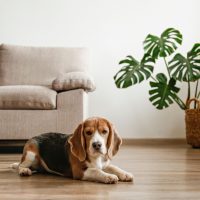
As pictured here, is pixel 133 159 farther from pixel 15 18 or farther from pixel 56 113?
pixel 15 18

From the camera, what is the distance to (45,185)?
2152 millimetres

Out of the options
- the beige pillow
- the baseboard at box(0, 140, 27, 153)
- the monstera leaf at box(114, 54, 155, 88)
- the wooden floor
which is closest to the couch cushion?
the beige pillow

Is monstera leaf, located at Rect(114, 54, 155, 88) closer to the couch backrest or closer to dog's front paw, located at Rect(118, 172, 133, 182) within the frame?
the couch backrest

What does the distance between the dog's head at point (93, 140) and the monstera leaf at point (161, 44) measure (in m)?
2.13

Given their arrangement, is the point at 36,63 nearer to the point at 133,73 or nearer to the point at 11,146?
the point at 11,146

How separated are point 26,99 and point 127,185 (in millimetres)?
1618

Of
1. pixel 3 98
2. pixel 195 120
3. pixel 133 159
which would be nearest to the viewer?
pixel 133 159

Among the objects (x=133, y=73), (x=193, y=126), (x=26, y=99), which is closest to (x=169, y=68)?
(x=133, y=73)

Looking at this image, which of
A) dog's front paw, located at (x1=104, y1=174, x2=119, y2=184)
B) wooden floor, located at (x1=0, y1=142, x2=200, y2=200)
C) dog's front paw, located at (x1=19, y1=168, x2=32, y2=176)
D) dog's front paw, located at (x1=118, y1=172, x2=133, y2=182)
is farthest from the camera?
dog's front paw, located at (x1=19, y1=168, x2=32, y2=176)

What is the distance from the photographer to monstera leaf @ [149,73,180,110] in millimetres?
4320

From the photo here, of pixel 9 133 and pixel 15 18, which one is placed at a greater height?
pixel 15 18

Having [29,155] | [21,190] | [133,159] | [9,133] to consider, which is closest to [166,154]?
[133,159]

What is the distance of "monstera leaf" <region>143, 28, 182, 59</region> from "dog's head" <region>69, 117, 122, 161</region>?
2.13 m

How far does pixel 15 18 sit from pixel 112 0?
3.47 ft
